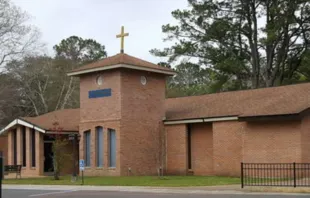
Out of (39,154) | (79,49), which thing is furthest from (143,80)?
(79,49)

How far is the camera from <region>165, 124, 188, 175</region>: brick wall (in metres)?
35.6

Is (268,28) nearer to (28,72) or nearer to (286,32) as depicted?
(286,32)

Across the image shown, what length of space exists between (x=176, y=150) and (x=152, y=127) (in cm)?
216

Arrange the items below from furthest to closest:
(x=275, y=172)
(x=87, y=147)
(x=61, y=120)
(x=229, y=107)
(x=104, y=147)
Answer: (x=61, y=120)
(x=87, y=147)
(x=104, y=147)
(x=229, y=107)
(x=275, y=172)

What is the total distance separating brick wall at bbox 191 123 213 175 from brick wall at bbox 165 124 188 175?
57 cm

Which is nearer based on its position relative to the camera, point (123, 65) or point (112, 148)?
point (123, 65)

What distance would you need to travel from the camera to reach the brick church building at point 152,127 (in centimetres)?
3228

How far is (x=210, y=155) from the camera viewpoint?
34656 millimetres

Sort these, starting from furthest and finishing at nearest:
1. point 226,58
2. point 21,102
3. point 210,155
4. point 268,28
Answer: point 21,102 < point 226,58 < point 268,28 < point 210,155

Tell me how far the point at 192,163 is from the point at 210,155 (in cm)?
163

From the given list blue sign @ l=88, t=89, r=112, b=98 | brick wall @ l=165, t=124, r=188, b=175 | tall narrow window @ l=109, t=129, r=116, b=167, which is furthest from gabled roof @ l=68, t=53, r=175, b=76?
tall narrow window @ l=109, t=129, r=116, b=167

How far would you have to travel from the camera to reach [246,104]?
33.7m

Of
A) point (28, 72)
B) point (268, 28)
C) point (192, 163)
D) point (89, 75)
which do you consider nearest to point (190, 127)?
point (192, 163)

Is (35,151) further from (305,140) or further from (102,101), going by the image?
(305,140)
